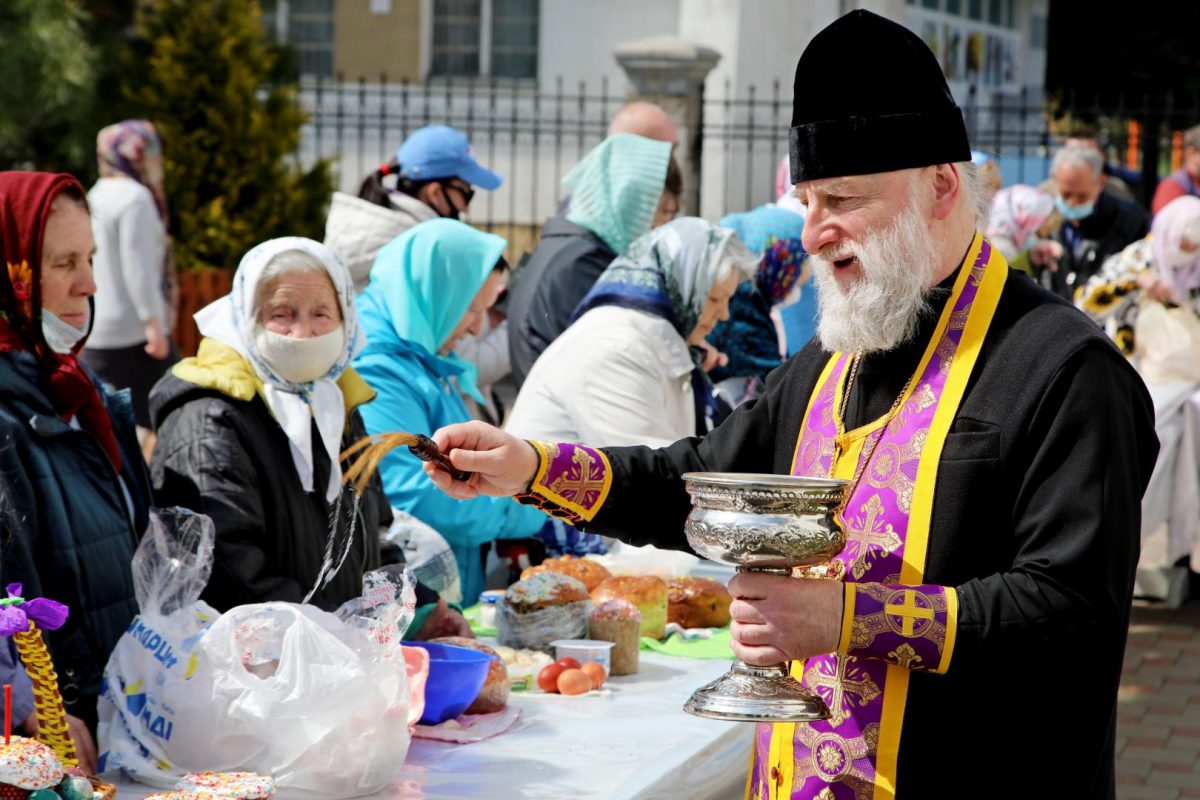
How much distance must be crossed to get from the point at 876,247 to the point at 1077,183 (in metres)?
8.23

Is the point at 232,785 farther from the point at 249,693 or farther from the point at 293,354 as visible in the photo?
the point at 293,354

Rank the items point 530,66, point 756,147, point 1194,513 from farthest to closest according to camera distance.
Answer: point 530,66
point 756,147
point 1194,513

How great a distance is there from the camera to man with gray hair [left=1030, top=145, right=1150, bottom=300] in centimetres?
980

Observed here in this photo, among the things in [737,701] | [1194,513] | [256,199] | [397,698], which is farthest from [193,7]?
[737,701]

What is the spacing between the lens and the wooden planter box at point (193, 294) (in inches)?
462

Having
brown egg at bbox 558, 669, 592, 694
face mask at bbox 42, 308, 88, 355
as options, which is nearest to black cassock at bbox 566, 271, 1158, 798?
brown egg at bbox 558, 669, 592, 694

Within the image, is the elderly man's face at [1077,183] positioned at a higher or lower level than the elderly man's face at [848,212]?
higher

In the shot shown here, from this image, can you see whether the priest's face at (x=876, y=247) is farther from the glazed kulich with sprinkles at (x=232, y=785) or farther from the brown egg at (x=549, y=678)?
the brown egg at (x=549, y=678)

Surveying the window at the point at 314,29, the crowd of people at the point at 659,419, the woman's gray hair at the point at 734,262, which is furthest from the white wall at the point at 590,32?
the woman's gray hair at the point at 734,262

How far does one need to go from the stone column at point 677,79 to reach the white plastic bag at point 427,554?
9.61 meters

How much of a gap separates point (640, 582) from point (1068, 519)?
210cm

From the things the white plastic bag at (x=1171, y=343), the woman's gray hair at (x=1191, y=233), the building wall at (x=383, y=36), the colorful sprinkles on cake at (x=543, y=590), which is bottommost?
the colorful sprinkles on cake at (x=543, y=590)

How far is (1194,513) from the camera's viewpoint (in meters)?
7.93

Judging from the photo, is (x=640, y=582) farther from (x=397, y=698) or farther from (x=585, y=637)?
(x=397, y=698)
